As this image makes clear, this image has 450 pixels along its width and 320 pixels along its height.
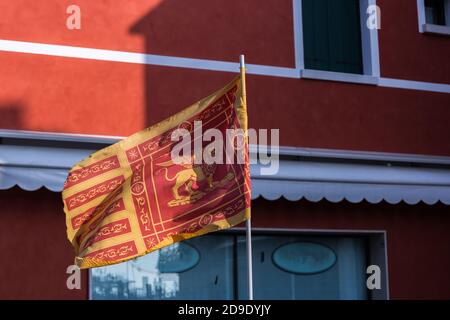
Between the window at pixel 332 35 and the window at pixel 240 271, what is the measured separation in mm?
2343

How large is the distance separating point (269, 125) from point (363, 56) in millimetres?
1894

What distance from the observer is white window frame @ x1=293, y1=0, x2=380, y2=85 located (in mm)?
12516

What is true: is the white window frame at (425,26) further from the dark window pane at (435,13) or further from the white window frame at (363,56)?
the white window frame at (363,56)

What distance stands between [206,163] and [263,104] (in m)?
3.97

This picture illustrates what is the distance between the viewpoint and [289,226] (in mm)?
12172

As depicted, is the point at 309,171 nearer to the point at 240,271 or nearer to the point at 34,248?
the point at 240,271

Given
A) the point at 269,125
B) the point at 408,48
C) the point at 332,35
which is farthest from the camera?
the point at 408,48

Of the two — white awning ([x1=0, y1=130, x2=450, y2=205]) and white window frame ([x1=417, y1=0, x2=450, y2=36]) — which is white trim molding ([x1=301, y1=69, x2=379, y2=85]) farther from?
white window frame ([x1=417, y1=0, x2=450, y2=36])

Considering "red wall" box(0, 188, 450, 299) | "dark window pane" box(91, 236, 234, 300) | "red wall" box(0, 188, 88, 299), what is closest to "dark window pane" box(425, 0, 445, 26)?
"red wall" box(0, 188, 450, 299)

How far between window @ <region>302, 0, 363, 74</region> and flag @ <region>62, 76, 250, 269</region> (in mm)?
4637

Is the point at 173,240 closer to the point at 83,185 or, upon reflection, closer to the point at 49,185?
the point at 83,185

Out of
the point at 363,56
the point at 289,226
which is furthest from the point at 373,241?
the point at 363,56

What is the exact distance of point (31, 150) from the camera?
1070 centimetres
